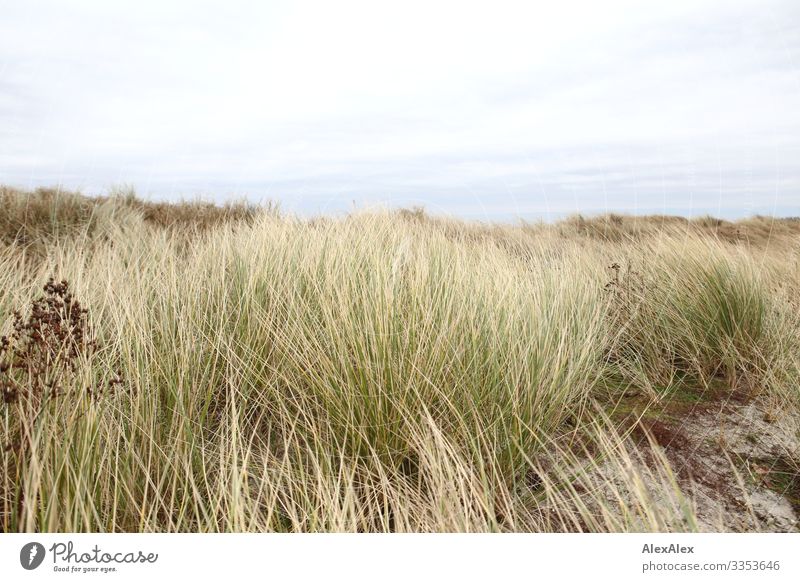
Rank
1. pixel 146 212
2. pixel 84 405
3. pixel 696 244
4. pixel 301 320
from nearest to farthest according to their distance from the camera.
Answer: pixel 84 405
pixel 301 320
pixel 696 244
pixel 146 212

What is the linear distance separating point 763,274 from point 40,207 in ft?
22.9

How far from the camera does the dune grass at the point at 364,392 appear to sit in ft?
4.96

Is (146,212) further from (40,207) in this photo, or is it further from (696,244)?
(696,244)

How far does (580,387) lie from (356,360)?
1109mm

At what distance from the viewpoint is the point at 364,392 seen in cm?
195

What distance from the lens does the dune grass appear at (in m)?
1.51

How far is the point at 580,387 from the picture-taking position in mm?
2445
